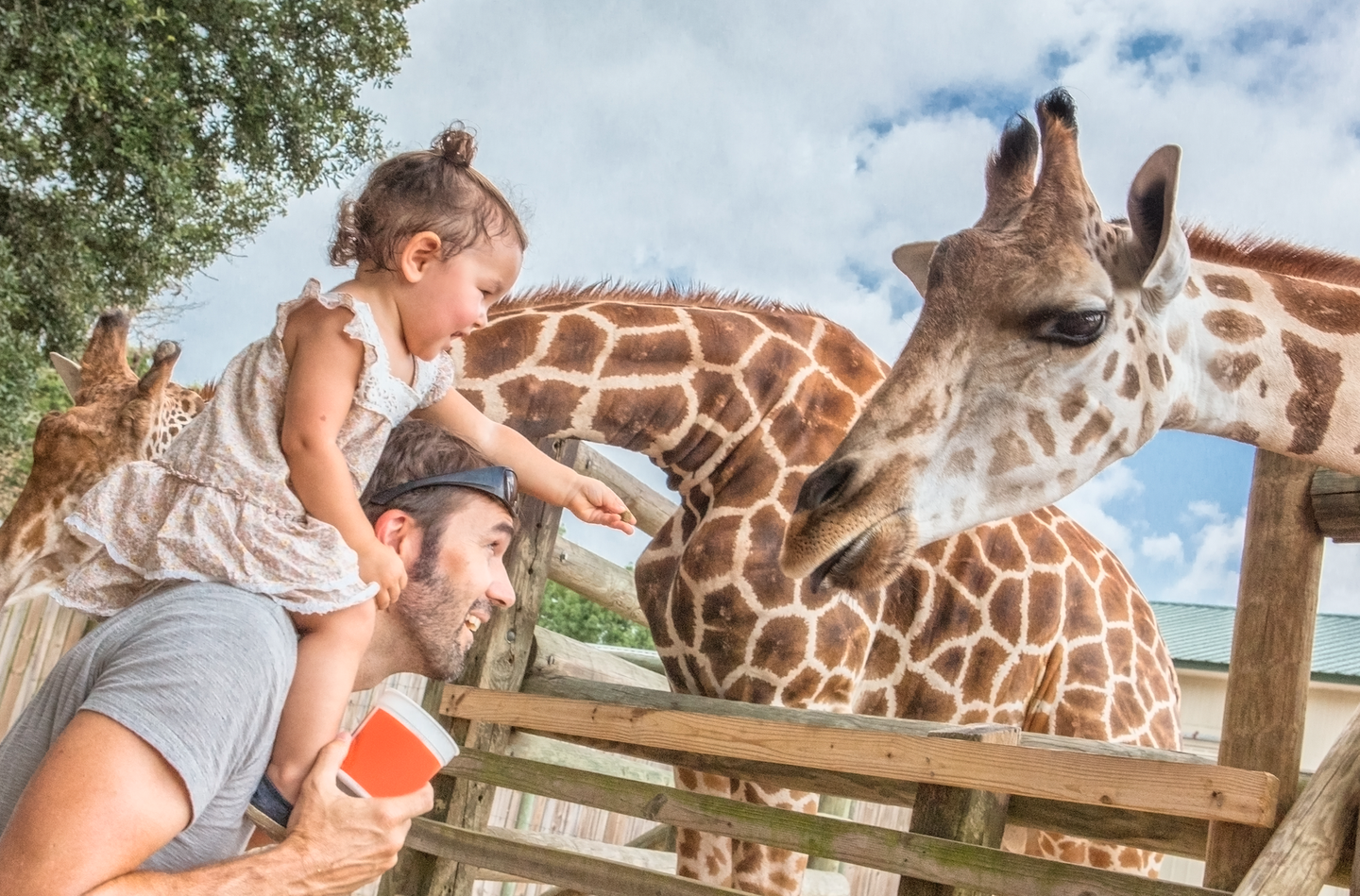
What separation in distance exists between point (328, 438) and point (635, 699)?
5.07 ft

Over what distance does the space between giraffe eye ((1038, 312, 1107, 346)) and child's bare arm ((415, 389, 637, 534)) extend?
2.68 feet

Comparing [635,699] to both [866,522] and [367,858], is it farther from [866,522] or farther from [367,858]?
[367,858]

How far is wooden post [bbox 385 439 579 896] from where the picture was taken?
10.0 feet

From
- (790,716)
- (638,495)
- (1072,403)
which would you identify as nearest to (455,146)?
(1072,403)

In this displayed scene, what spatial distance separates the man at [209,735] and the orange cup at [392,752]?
0.02m

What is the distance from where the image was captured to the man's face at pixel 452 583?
1.55 metres

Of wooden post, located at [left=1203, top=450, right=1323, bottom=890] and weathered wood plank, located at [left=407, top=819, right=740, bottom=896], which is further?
weathered wood plank, located at [left=407, top=819, right=740, bottom=896]

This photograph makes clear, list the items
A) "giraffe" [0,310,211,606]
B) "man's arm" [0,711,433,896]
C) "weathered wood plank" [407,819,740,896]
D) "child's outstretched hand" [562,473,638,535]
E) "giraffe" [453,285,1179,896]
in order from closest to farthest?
"man's arm" [0,711,433,896]
"child's outstretched hand" [562,473,638,535]
"weathered wood plank" [407,819,740,896]
"giraffe" [453,285,1179,896]
"giraffe" [0,310,211,606]

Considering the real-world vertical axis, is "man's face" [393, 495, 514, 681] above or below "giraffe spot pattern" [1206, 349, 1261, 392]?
below

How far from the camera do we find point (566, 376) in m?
3.12

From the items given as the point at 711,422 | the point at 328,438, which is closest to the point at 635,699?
the point at 711,422

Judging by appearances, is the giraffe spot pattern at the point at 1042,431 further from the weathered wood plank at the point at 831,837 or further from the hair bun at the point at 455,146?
the hair bun at the point at 455,146

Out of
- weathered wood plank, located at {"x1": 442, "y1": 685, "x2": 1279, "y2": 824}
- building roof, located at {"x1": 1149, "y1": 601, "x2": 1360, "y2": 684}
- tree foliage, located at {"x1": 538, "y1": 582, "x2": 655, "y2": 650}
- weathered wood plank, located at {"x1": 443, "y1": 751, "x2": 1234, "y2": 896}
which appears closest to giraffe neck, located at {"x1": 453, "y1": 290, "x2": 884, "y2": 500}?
weathered wood plank, located at {"x1": 442, "y1": 685, "x2": 1279, "y2": 824}

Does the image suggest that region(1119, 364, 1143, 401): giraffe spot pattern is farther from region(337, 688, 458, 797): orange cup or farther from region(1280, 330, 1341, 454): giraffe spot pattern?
region(337, 688, 458, 797): orange cup
